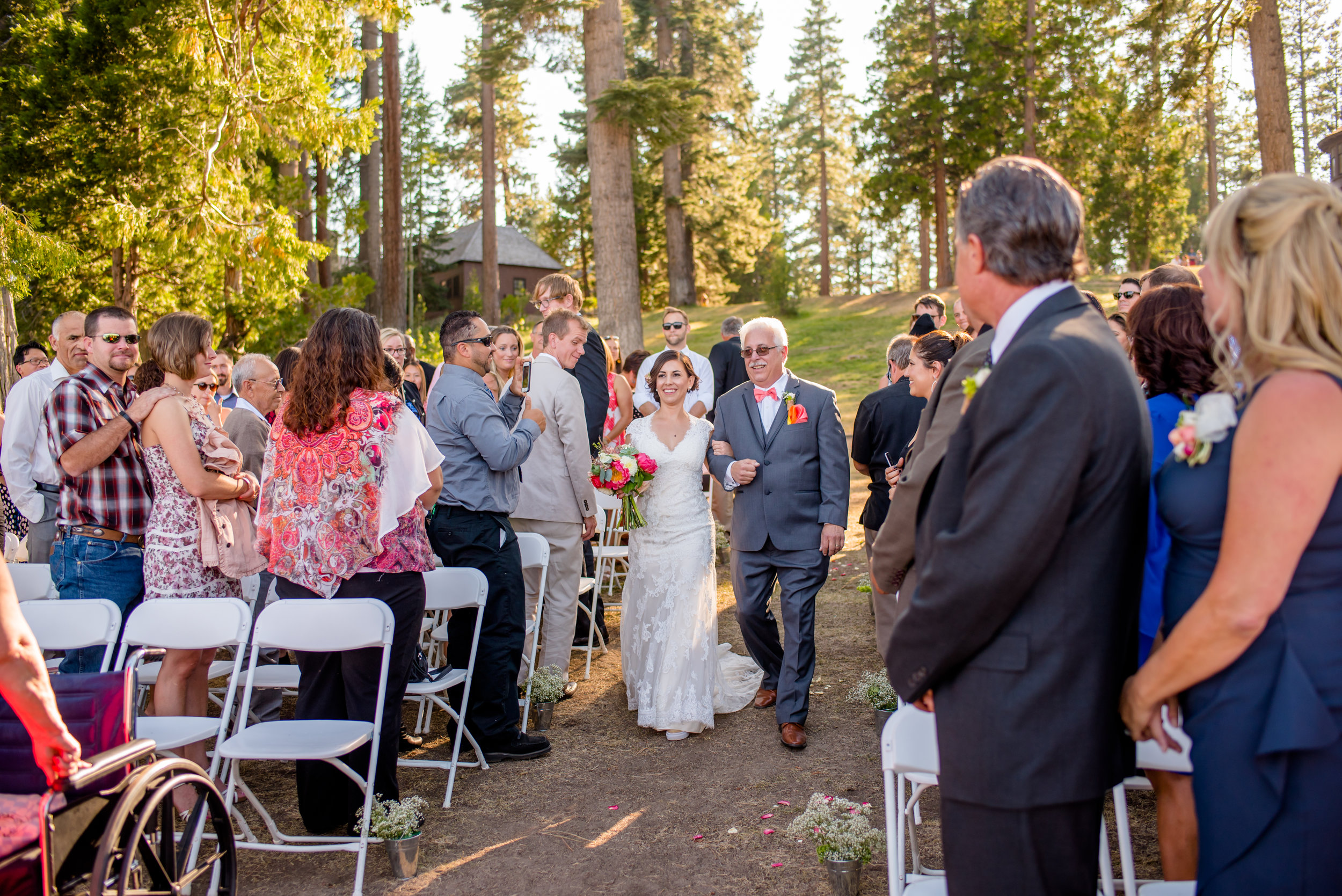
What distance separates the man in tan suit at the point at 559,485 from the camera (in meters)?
5.73

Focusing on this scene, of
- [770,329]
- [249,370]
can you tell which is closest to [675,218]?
[249,370]

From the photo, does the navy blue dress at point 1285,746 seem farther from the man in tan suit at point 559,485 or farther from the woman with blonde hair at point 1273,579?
the man in tan suit at point 559,485

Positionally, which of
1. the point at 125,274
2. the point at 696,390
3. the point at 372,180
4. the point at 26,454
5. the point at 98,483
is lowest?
the point at 98,483

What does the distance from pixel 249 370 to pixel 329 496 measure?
10.1 feet

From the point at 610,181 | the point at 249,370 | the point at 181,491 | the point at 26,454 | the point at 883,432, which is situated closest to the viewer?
the point at 181,491

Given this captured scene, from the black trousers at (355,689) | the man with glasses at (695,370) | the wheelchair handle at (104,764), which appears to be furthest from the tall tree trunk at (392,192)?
the wheelchair handle at (104,764)

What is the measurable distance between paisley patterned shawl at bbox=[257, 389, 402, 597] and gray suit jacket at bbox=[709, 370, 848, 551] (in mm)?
2136

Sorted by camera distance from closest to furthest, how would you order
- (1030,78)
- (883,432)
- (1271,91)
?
(883,432), (1271,91), (1030,78)

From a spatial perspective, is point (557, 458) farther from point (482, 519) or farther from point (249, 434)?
point (249, 434)

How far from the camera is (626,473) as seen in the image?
543 cm

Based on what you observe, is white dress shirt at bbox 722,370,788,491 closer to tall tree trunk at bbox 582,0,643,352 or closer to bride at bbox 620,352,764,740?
bride at bbox 620,352,764,740

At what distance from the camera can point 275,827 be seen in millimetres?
3896

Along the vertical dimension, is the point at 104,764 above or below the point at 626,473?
below

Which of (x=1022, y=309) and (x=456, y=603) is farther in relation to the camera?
(x=456, y=603)
